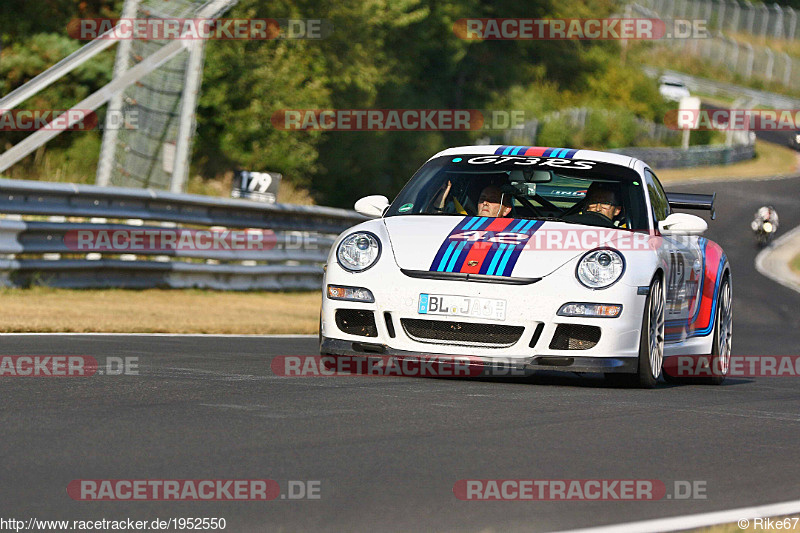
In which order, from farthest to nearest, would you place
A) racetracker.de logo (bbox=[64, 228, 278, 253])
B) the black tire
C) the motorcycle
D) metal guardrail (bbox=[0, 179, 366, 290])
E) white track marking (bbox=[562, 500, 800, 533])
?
the motorcycle
racetracker.de logo (bbox=[64, 228, 278, 253])
metal guardrail (bbox=[0, 179, 366, 290])
the black tire
white track marking (bbox=[562, 500, 800, 533])

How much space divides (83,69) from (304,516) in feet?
71.1

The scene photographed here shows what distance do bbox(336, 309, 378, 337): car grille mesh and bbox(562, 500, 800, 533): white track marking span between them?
3471mm

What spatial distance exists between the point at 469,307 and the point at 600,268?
0.80 meters

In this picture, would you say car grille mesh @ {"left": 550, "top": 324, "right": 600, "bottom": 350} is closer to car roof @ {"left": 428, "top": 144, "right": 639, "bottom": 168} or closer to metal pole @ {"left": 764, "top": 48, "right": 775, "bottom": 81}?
car roof @ {"left": 428, "top": 144, "right": 639, "bottom": 168}

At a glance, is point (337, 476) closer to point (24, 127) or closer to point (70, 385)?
point (70, 385)

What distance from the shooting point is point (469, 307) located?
7.73 metres

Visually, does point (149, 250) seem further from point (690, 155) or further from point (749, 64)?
point (749, 64)

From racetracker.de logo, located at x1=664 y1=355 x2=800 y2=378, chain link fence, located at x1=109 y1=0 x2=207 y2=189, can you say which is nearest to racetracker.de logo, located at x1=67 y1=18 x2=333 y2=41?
chain link fence, located at x1=109 y1=0 x2=207 y2=189

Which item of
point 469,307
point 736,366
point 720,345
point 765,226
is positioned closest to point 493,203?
point 469,307

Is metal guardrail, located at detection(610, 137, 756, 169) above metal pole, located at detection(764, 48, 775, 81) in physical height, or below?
below

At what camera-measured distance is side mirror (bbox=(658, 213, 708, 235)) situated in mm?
8805

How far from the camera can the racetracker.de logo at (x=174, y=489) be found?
4.44m

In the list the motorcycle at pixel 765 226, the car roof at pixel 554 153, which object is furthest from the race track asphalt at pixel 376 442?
the motorcycle at pixel 765 226

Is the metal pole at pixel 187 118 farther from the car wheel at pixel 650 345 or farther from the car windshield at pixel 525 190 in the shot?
the car wheel at pixel 650 345
